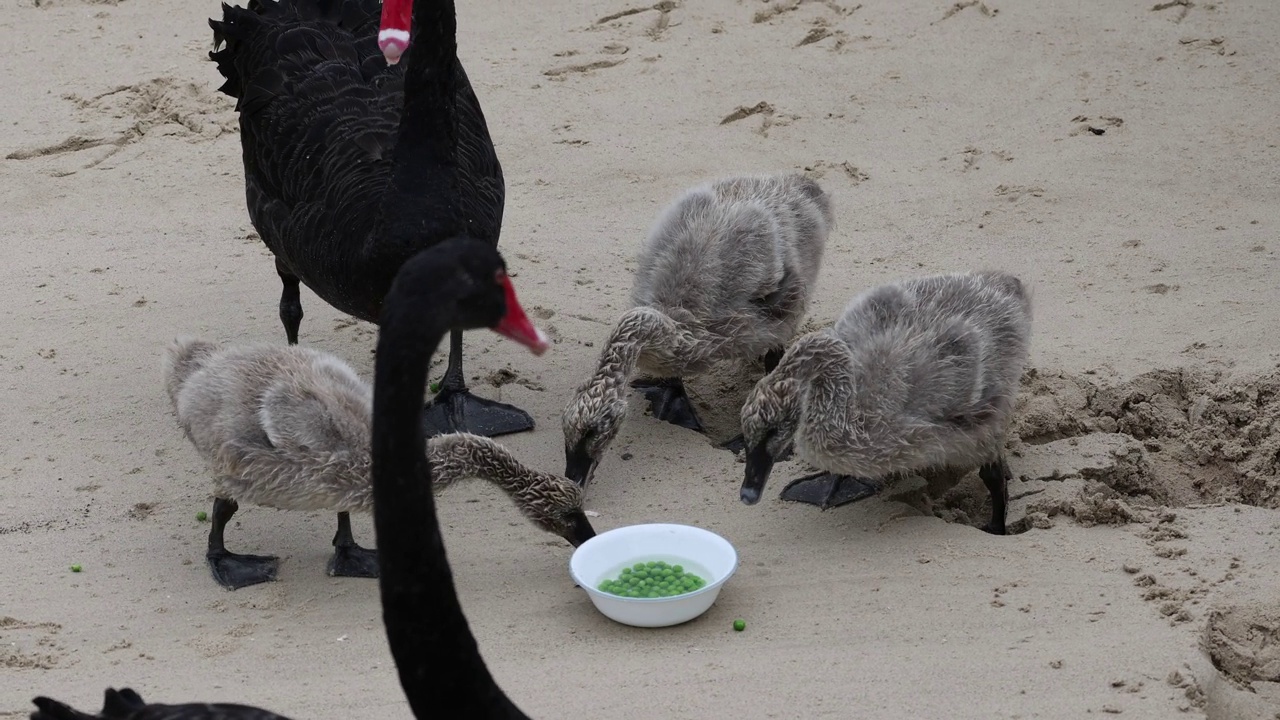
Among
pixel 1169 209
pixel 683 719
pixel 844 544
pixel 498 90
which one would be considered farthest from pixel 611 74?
pixel 683 719

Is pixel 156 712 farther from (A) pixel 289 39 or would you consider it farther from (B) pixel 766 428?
(A) pixel 289 39

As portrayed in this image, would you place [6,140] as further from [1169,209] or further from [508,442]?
[1169,209]

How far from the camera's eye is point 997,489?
5.40 meters

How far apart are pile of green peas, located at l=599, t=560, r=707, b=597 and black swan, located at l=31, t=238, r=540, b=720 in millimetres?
1822

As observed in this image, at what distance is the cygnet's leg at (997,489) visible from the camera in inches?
212

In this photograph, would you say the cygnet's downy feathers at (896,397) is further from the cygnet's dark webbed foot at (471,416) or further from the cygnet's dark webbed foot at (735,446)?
the cygnet's dark webbed foot at (471,416)

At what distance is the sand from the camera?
455cm

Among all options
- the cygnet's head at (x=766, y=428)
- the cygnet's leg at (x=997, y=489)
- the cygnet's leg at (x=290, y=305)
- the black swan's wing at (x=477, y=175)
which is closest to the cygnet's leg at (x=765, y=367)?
the cygnet's head at (x=766, y=428)

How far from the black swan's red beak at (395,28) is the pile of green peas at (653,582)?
2.26m

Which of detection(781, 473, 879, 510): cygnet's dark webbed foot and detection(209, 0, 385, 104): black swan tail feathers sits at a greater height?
detection(209, 0, 385, 104): black swan tail feathers

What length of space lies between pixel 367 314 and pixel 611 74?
4.05 metres

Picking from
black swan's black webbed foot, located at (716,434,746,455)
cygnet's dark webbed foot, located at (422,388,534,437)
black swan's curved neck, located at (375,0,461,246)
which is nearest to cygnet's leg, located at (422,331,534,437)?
cygnet's dark webbed foot, located at (422,388,534,437)

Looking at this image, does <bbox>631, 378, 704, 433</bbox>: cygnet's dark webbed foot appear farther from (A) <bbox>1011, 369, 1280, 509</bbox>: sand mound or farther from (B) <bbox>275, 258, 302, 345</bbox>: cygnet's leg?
(B) <bbox>275, 258, 302, 345</bbox>: cygnet's leg

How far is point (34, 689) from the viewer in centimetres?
446
